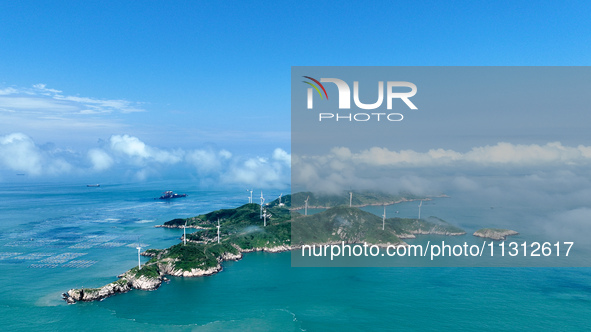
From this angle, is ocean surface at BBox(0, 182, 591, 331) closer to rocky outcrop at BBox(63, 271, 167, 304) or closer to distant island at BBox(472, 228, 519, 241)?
rocky outcrop at BBox(63, 271, 167, 304)

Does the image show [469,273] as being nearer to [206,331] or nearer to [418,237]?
[418,237]

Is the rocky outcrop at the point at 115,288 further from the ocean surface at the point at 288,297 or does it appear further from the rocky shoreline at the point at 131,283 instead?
the ocean surface at the point at 288,297

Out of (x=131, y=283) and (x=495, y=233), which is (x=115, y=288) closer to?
(x=131, y=283)

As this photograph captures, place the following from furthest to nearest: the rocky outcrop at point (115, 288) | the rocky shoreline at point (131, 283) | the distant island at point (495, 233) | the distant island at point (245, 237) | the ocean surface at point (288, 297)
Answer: the distant island at point (495, 233)
the distant island at point (245, 237)
the rocky shoreline at point (131, 283)
the rocky outcrop at point (115, 288)
the ocean surface at point (288, 297)

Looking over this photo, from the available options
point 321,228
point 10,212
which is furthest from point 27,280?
point 10,212

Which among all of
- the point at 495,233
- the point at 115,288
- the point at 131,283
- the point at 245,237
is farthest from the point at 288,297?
the point at 495,233

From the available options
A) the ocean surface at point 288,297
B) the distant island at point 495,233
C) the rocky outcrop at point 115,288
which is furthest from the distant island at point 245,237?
the distant island at point 495,233
